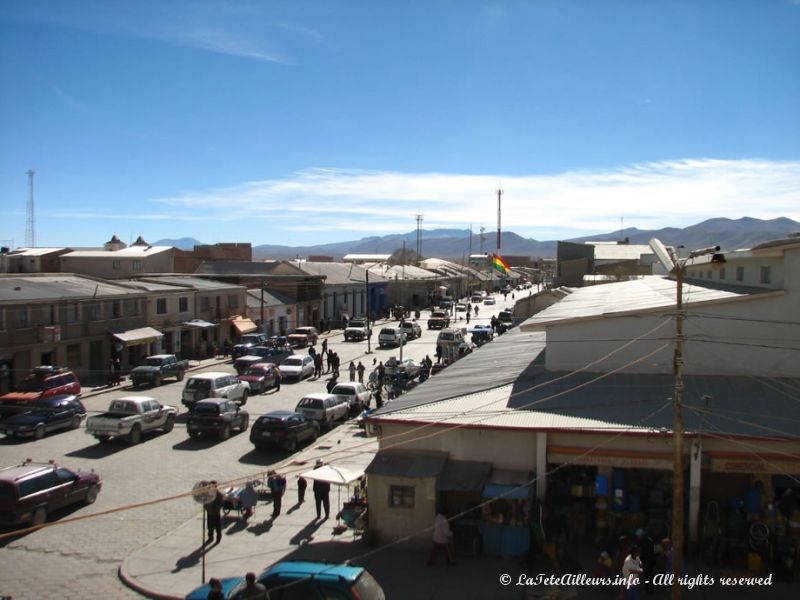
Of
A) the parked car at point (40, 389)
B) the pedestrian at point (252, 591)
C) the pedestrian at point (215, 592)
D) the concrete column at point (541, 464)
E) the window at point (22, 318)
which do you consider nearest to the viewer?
the pedestrian at point (252, 591)

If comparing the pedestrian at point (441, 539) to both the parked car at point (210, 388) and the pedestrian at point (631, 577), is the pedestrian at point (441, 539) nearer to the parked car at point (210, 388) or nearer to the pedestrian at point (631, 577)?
the pedestrian at point (631, 577)

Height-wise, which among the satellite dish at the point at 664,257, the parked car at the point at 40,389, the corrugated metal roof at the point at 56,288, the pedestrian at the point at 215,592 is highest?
the satellite dish at the point at 664,257

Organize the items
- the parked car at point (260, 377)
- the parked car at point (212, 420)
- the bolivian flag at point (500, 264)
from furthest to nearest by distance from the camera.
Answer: the bolivian flag at point (500, 264) < the parked car at point (260, 377) < the parked car at point (212, 420)

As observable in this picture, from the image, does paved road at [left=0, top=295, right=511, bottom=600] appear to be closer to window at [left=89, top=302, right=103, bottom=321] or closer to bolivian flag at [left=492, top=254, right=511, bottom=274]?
window at [left=89, top=302, right=103, bottom=321]

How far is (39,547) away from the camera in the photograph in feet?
50.3

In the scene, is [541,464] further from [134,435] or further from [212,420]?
[134,435]

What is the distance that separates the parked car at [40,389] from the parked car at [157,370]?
4.88 metres

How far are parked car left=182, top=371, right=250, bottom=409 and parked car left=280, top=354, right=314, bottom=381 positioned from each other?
7321mm

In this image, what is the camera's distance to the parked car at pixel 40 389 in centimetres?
2733

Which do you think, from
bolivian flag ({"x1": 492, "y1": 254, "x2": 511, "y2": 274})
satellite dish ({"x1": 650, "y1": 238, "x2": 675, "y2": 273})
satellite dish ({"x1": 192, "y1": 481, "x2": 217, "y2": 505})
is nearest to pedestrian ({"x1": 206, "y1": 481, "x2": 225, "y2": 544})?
satellite dish ({"x1": 192, "y1": 481, "x2": 217, "y2": 505})

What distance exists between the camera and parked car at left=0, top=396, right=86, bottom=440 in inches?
964

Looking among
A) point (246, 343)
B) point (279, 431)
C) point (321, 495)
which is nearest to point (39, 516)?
point (321, 495)

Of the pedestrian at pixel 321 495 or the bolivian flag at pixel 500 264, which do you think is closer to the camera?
the pedestrian at pixel 321 495

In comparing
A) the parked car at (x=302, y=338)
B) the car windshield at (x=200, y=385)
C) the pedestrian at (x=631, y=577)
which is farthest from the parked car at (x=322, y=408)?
the parked car at (x=302, y=338)
